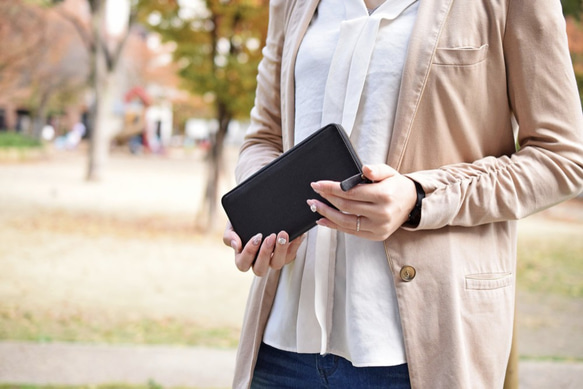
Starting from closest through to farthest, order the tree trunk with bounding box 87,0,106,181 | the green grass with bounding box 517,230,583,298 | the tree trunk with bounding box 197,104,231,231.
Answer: the green grass with bounding box 517,230,583,298 < the tree trunk with bounding box 197,104,231,231 < the tree trunk with bounding box 87,0,106,181

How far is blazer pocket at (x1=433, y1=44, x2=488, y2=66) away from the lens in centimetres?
110

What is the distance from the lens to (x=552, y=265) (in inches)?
341

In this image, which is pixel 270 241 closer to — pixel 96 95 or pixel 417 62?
pixel 417 62

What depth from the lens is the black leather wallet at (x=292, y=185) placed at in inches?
42.4

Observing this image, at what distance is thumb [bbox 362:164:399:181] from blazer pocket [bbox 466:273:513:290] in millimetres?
251

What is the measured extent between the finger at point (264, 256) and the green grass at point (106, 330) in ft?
11.9

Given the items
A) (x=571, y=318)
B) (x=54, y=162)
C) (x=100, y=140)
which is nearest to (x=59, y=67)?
(x=54, y=162)

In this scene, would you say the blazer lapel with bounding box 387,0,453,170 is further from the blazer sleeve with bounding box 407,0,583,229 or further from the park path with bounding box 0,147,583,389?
the park path with bounding box 0,147,583,389

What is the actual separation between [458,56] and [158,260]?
24.0 feet

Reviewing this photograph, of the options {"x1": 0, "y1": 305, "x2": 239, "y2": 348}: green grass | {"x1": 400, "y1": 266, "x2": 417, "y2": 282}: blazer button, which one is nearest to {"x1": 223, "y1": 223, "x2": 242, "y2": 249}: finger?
{"x1": 400, "y1": 266, "x2": 417, "y2": 282}: blazer button

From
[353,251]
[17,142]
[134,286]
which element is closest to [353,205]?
[353,251]

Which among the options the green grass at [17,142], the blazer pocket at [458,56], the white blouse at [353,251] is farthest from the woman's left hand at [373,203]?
the green grass at [17,142]

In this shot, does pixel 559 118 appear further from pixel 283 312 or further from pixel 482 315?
pixel 283 312

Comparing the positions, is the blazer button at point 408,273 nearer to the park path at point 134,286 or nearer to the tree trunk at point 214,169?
the park path at point 134,286
